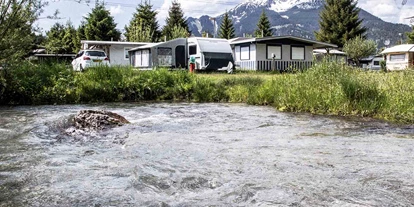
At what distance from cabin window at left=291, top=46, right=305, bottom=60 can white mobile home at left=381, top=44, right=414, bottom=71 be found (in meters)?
10.6

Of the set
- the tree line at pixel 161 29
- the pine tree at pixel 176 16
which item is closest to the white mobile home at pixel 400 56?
the tree line at pixel 161 29

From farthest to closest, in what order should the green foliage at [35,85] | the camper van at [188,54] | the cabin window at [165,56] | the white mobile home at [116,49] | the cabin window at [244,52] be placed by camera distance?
the white mobile home at [116,49] < the cabin window at [244,52] < the cabin window at [165,56] < the camper van at [188,54] < the green foliage at [35,85]

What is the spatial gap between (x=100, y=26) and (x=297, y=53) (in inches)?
897

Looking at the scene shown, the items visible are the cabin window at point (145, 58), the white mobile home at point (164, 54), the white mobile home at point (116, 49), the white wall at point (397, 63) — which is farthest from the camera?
the white wall at point (397, 63)

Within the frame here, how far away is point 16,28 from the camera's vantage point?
12062 mm

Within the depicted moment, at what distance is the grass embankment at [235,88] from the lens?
32.4 feet

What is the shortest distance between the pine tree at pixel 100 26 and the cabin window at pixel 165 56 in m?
18.3

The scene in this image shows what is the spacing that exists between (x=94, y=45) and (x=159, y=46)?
9019 millimetres

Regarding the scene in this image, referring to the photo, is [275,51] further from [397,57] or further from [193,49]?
[397,57]

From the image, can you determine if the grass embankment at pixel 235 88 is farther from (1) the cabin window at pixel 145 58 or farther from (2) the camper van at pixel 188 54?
(1) the cabin window at pixel 145 58

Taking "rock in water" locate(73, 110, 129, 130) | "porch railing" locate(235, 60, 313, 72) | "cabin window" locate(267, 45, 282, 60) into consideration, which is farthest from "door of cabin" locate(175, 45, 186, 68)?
"rock in water" locate(73, 110, 129, 130)

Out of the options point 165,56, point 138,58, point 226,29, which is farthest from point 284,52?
point 226,29

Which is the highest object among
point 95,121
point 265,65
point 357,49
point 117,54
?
point 357,49

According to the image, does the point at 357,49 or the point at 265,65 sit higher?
the point at 357,49
